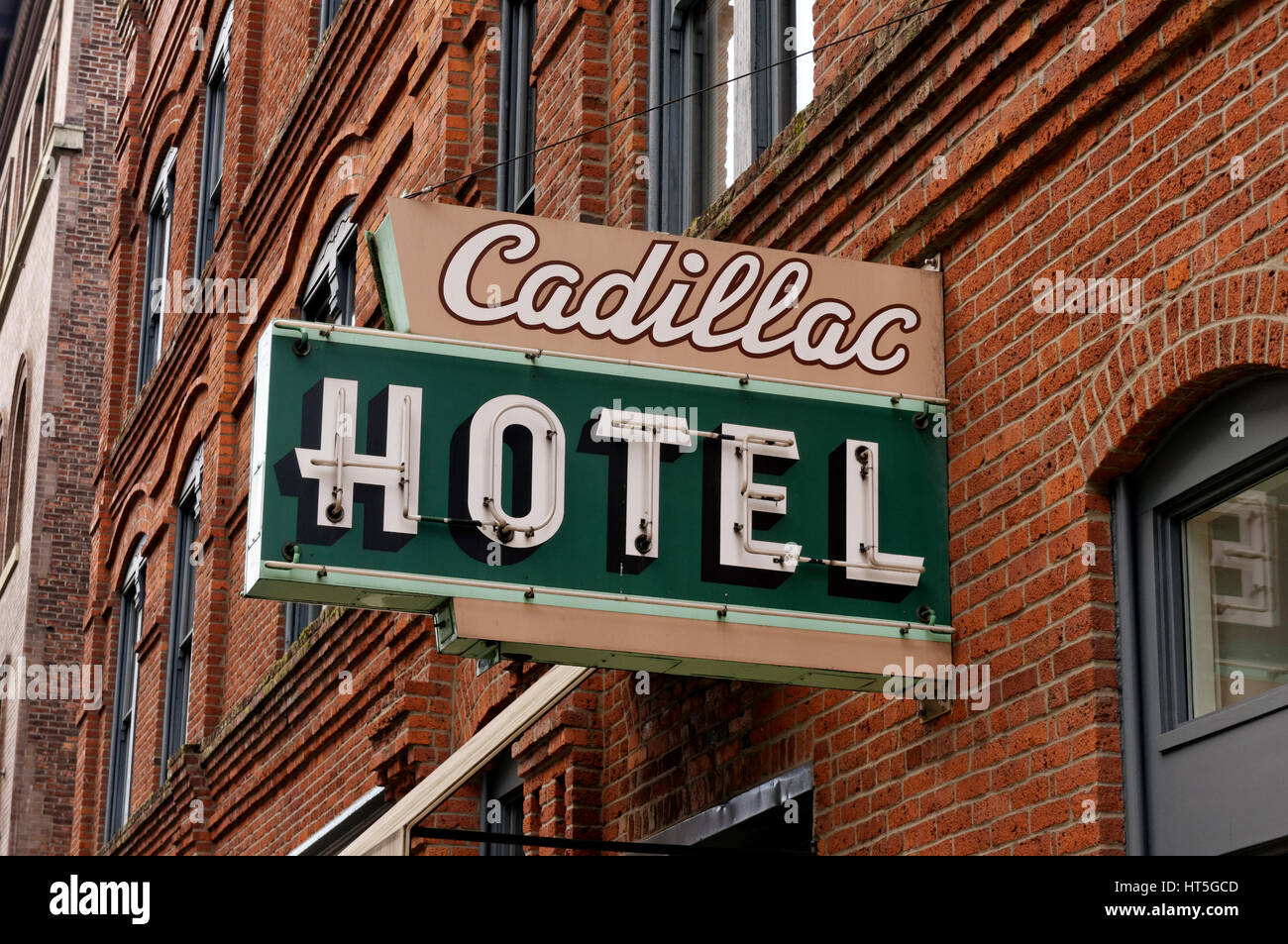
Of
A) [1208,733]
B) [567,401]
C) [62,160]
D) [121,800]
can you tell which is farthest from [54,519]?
[1208,733]

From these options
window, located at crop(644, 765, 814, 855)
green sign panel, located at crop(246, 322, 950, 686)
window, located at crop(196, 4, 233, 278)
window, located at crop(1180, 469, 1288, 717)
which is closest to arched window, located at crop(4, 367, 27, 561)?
window, located at crop(196, 4, 233, 278)

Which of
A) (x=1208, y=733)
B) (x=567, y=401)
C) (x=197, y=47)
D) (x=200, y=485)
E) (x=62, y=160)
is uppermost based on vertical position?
(x=62, y=160)

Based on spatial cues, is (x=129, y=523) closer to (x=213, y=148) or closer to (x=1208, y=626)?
(x=213, y=148)

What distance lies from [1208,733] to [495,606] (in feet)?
6.90

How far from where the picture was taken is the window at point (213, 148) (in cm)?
1825

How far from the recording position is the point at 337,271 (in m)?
13.6

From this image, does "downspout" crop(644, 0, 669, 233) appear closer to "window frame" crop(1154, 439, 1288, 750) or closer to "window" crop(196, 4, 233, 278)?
"window frame" crop(1154, 439, 1288, 750)

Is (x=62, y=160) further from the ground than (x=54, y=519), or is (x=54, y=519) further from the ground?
(x=62, y=160)
